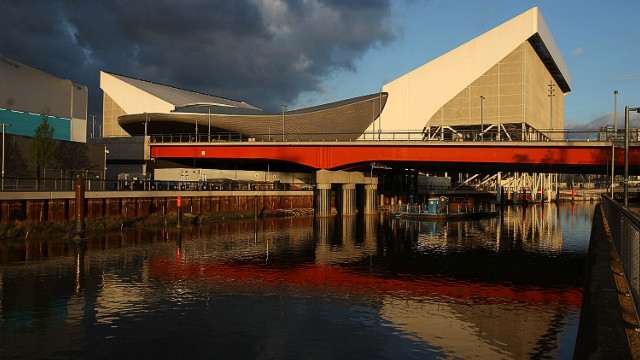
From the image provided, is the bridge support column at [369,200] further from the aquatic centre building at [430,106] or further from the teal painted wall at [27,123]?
the teal painted wall at [27,123]

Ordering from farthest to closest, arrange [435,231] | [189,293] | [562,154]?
1. [562,154]
2. [435,231]
3. [189,293]

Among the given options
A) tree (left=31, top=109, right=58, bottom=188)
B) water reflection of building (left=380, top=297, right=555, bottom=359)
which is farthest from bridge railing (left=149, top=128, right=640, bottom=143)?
water reflection of building (left=380, top=297, right=555, bottom=359)

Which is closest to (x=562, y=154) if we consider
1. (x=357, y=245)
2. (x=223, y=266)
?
→ (x=357, y=245)

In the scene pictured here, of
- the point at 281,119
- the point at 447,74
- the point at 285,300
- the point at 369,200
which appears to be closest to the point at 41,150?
the point at 369,200

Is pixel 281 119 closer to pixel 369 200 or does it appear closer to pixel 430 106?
pixel 369 200

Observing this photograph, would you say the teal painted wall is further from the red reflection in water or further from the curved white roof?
the curved white roof

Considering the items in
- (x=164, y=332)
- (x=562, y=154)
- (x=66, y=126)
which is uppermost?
(x=66, y=126)

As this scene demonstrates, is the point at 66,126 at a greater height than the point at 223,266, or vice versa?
the point at 66,126

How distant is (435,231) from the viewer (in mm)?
47281

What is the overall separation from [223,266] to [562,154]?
4059 centimetres

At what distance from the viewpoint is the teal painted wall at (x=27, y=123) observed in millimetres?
64875

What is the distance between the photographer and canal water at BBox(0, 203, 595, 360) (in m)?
13.7

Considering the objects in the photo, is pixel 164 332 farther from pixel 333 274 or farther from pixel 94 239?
pixel 94 239

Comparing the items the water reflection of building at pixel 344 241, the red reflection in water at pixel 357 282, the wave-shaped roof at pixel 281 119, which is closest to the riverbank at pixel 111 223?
the water reflection of building at pixel 344 241
